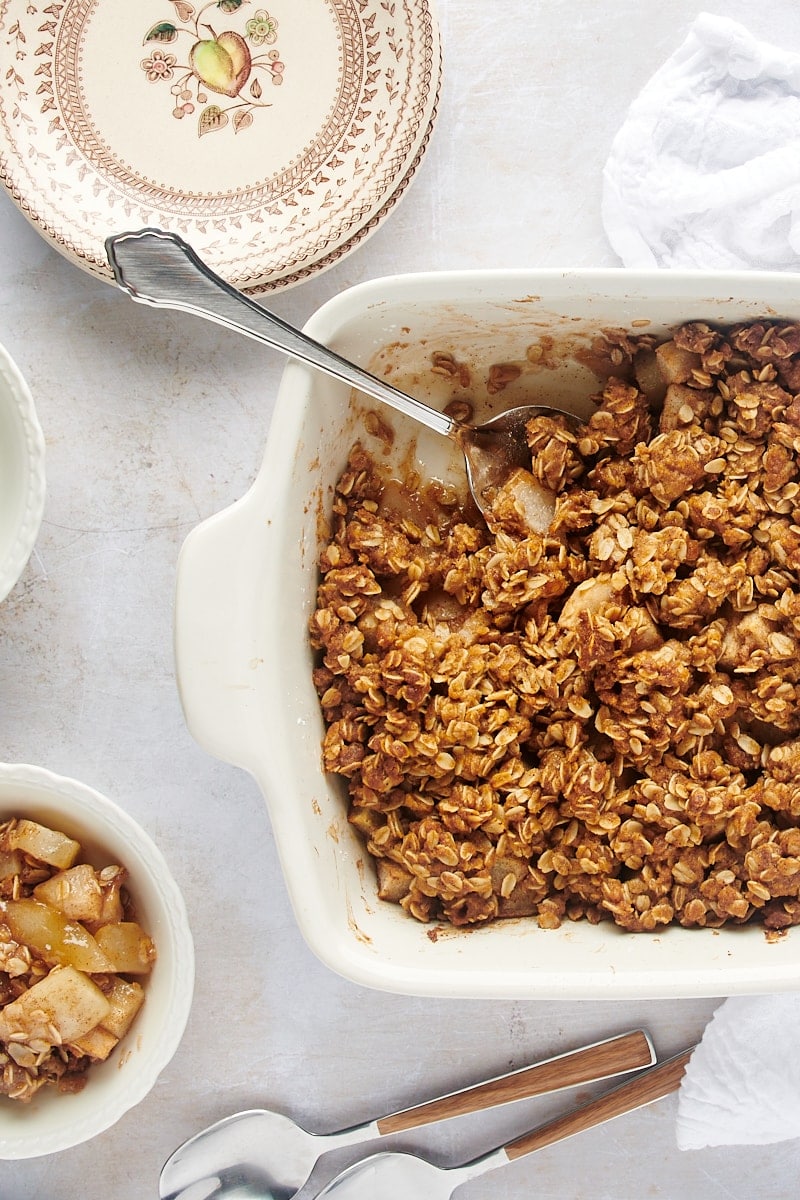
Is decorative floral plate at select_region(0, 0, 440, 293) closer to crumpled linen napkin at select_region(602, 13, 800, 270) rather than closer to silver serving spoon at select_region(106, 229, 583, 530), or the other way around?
silver serving spoon at select_region(106, 229, 583, 530)

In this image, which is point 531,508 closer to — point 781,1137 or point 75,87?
point 75,87

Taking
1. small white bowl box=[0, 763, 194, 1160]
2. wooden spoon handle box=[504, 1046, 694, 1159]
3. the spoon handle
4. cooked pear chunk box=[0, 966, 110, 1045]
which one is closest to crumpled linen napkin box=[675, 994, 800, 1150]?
wooden spoon handle box=[504, 1046, 694, 1159]

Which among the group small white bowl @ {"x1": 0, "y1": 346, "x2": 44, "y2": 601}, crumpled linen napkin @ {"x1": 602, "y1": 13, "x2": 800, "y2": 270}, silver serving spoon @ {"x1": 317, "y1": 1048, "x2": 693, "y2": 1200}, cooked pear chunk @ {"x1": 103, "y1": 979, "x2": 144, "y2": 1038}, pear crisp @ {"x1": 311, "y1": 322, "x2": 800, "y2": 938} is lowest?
silver serving spoon @ {"x1": 317, "y1": 1048, "x2": 693, "y2": 1200}

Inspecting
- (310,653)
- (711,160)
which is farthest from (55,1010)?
(711,160)

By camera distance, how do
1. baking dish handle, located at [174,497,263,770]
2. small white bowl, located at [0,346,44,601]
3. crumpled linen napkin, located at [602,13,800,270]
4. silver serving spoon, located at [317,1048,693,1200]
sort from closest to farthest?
baking dish handle, located at [174,497,263,770] < small white bowl, located at [0,346,44,601] < crumpled linen napkin, located at [602,13,800,270] < silver serving spoon, located at [317,1048,693,1200]

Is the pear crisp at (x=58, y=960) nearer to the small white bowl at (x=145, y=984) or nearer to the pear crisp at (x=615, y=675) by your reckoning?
the small white bowl at (x=145, y=984)

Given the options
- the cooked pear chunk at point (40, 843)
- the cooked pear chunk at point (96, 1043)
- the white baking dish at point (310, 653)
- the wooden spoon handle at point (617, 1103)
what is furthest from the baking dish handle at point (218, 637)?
the wooden spoon handle at point (617, 1103)

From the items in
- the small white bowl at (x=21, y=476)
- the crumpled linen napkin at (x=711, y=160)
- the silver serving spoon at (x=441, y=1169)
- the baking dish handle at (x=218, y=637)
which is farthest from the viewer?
the silver serving spoon at (x=441, y=1169)

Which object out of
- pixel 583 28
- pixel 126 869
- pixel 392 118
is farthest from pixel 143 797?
pixel 583 28
